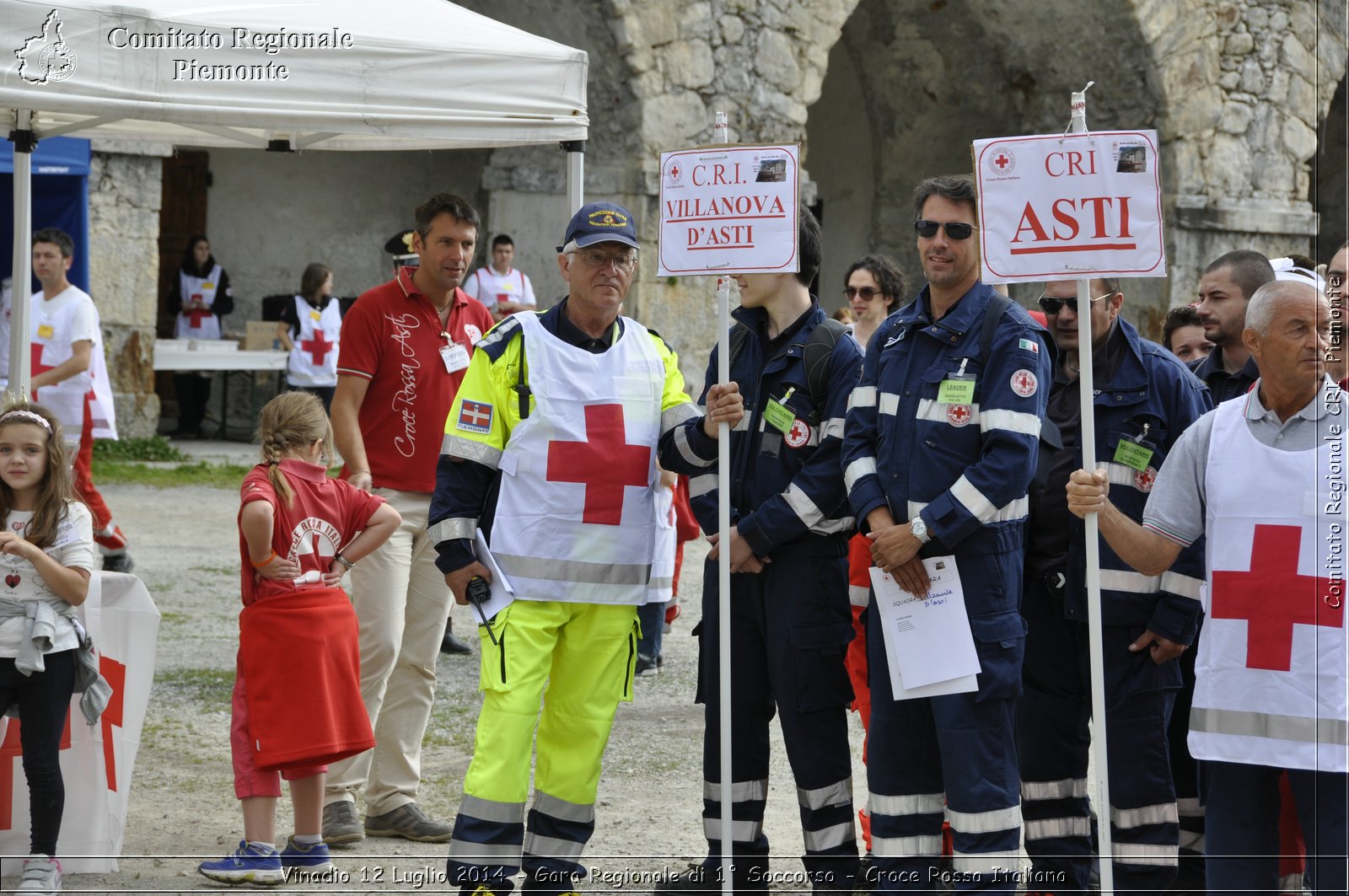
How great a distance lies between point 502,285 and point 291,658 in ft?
25.4

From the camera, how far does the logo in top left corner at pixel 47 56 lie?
411cm

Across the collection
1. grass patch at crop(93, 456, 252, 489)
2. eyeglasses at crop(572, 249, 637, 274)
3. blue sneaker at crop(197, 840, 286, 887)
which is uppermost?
eyeglasses at crop(572, 249, 637, 274)

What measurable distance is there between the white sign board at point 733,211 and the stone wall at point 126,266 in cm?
872

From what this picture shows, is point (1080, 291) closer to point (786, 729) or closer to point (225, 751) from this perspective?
point (786, 729)

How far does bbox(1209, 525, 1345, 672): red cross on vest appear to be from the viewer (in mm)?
3066

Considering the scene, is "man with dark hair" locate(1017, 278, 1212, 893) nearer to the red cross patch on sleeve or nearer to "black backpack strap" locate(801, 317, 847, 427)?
"black backpack strap" locate(801, 317, 847, 427)

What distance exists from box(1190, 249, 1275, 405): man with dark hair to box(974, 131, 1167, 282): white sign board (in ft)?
3.78

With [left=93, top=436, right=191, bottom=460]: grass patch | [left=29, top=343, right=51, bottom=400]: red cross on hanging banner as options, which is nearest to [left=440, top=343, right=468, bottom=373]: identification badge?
[left=29, top=343, right=51, bottom=400]: red cross on hanging banner

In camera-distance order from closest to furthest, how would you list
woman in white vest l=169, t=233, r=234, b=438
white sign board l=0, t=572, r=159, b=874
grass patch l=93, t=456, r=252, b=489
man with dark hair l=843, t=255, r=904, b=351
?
white sign board l=0, t=572, r=159, b=874 → man with dark hair l=843, t=255, r=904, b=351 → grass patch l=93, t=456, r=252, b=489 → woman in white vest l=169, t=233, r=234, b=438

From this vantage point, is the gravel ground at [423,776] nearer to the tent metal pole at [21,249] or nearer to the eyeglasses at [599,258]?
the tent metal pole at [21,249]

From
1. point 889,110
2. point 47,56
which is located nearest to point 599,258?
point 47,56

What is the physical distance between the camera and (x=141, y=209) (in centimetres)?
1177

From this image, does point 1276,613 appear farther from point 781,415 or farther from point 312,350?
point 312,350

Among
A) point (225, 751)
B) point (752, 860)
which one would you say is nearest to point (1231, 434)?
point (752, 860)
